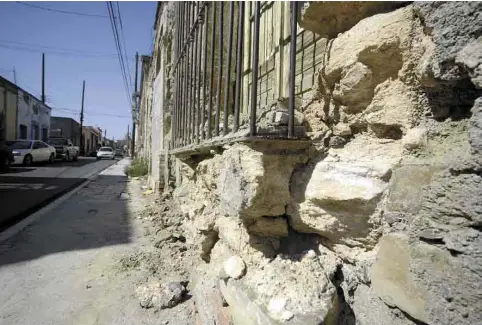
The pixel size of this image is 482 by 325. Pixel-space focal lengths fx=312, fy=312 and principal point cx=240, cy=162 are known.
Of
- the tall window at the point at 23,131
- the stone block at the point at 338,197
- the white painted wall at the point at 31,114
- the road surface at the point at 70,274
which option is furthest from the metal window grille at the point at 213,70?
the tall window at the point at 23,131

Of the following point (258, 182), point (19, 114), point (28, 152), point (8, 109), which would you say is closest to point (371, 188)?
point (258, 182)

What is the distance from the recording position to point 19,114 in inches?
818

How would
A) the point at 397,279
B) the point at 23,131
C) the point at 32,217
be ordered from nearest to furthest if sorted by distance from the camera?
the point at 397,279, the point at 32,217, the point at 23,131

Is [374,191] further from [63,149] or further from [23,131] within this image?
[23,131]

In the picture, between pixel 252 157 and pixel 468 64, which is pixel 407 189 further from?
pixel 252 157

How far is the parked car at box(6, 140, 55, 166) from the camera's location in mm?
15039

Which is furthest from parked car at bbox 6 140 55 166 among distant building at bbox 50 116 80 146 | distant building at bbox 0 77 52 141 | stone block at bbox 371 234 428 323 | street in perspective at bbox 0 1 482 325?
distant building at bbox 50 116 80 146

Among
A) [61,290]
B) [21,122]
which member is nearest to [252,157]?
[61,290]

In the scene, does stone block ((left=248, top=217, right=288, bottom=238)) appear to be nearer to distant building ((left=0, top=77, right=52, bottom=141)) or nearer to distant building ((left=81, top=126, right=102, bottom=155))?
distant building ((left=0, top=77, right=52, bottom=141))

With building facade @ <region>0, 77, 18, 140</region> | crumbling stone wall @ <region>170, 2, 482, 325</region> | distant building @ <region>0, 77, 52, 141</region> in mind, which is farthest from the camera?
distant building @ <region>0, 77, 52, 141</region>

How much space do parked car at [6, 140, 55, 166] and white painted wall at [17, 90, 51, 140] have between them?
551cm

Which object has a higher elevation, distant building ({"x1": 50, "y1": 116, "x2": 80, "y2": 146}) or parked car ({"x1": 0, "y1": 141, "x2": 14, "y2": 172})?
distant building ({"x1": 50, "y1": 116, "x2": 80, "y2": 146})

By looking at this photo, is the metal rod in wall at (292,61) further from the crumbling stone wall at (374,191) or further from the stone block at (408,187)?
the stone block at (408,187)

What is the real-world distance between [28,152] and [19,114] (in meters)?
7.09
